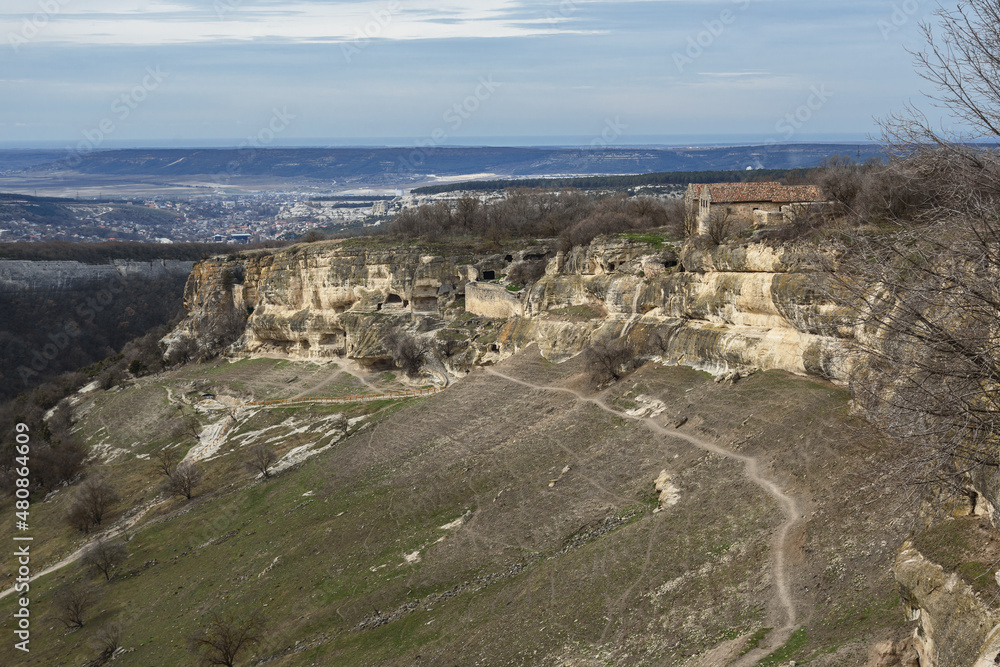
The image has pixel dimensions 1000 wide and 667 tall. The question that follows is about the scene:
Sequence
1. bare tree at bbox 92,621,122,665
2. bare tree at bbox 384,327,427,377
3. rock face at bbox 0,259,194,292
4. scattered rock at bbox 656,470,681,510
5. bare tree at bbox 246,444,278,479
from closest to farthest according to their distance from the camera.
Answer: scattered rock at bbox 656,470,681,510
bare tree at bbox 92,621,122,665
bare tree at bbox 246,444,278,479
bare tree at bbox 384,327,427,377
rock face at bbox 0,259,194,292

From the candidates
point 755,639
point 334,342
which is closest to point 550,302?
point 334,342

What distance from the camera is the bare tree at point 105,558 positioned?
94.8ft

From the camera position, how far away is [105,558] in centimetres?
2894

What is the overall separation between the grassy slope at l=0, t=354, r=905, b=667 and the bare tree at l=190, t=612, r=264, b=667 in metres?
0.48

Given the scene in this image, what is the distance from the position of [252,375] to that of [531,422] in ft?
105

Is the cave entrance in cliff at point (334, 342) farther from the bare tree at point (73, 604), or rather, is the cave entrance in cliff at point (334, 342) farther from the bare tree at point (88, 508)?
the bare tree at point (73, 604)

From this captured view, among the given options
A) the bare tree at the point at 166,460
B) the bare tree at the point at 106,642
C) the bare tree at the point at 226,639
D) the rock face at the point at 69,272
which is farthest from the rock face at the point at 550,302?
the rock face at the point at 69,272

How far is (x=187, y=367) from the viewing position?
2484 inches

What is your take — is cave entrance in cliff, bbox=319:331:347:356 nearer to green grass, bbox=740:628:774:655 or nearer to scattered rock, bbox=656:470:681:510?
scattered rock, bbox=656:470:681:510

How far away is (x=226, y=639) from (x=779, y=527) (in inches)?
578

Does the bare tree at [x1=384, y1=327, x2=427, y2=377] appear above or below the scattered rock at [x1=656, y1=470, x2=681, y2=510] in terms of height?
below

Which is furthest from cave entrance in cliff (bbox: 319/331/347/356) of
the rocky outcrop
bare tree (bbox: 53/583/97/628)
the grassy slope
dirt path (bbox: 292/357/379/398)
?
the rocky outcrop

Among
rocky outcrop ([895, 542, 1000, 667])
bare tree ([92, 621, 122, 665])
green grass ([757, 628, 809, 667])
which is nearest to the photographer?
rocky outcrop ([895, 542, 1000, 667])

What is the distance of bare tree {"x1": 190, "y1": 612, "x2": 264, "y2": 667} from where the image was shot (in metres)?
20.2
